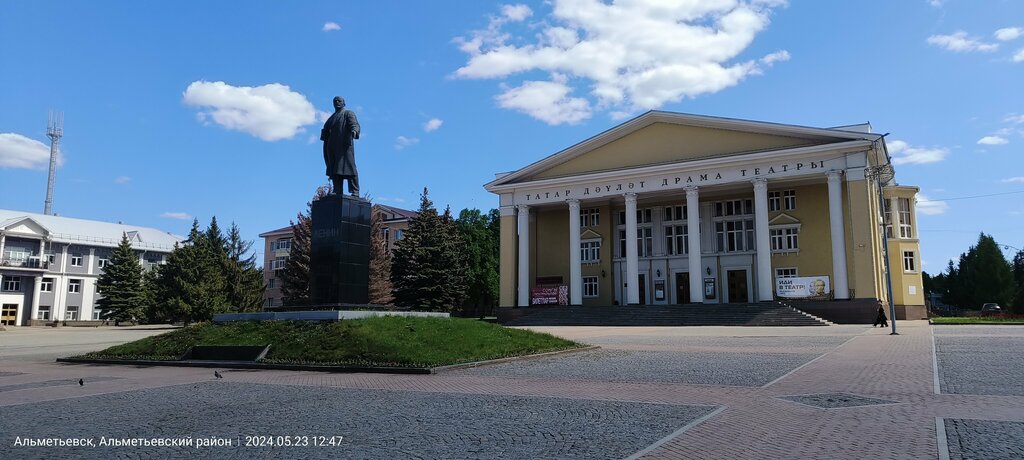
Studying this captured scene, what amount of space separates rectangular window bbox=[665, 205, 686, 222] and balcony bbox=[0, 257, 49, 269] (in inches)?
2380

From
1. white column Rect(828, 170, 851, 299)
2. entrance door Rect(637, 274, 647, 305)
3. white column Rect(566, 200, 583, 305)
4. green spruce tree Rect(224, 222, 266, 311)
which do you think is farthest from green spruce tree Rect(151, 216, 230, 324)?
white column Rect(828, 170, 851, 299)

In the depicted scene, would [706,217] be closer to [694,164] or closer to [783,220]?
[783,220]

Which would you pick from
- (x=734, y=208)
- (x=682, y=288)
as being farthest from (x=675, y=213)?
(x=682, y=288)

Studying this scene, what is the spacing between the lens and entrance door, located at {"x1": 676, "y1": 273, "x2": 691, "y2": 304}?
154ft

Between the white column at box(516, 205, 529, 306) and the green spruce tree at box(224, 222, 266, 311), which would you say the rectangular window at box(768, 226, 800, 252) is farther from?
the green spruce tree at box(224, 222, 266, 311)

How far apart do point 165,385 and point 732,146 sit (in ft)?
128

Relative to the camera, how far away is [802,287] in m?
39.5

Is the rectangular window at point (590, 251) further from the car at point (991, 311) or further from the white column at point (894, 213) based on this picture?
the car at point (991, 311)

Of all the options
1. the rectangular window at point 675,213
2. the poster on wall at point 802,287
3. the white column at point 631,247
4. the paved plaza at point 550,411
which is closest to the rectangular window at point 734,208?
the rectangular window at point 675,213

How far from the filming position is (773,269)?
43.7m

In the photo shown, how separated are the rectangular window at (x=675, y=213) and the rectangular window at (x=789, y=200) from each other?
6.77 meters

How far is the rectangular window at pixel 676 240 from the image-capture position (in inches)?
1852

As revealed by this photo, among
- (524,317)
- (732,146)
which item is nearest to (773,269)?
(732,146)

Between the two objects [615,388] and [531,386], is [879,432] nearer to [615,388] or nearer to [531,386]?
[615,388]
